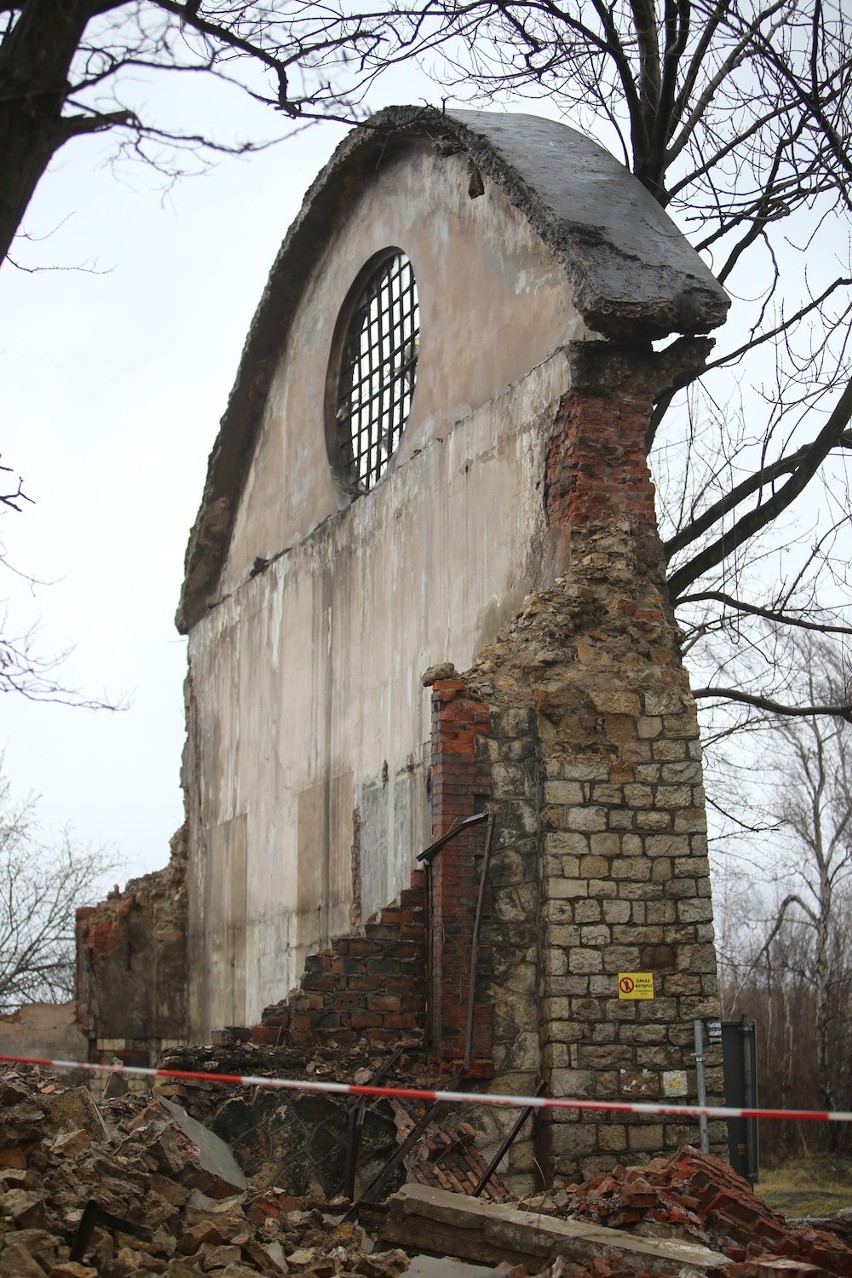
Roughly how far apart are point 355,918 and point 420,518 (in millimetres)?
3316

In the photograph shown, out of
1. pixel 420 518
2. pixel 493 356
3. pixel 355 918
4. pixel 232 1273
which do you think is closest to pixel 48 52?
pixel 232 1273

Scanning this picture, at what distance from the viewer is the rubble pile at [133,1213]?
5859mm

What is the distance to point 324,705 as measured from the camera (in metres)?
14.4

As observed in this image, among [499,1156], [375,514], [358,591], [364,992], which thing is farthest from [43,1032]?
[499,1156]

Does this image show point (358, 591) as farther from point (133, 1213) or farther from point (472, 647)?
point (133, 1213)

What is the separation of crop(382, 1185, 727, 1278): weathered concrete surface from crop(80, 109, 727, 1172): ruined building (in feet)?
7.39

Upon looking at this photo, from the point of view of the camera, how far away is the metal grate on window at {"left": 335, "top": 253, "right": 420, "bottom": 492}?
554 inches

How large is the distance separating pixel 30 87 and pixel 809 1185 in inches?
730

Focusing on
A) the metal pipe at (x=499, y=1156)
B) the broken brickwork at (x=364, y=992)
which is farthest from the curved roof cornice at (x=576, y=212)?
the metal pipe at (x=499, y=1156)

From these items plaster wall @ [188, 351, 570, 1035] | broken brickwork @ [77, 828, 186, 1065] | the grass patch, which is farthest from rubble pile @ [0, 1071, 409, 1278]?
the grass patch

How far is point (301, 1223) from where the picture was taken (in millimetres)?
7148

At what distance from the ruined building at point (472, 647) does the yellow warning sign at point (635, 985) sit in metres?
0.02

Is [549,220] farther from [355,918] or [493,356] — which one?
→ [355,918]

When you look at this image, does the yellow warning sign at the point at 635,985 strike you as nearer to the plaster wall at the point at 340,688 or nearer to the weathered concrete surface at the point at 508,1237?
the plaster wall at the point at 340,688
